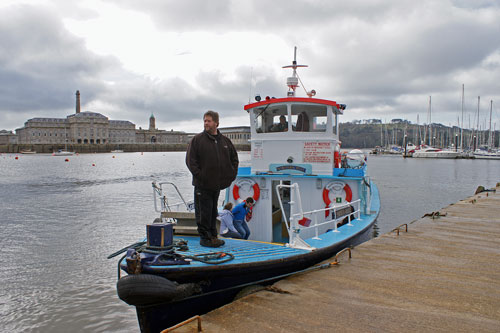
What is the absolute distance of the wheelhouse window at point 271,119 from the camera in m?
10.5

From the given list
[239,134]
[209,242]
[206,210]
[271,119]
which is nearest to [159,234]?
[206,210]

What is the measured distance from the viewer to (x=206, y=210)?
5652 mm

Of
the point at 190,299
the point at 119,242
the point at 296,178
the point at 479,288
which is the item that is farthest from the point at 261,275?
the point at 119,242

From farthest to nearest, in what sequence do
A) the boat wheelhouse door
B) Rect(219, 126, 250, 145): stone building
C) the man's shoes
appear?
Rect(219, 126, 250, 145): stone building → the boat wheelhouse door → the man's shoes

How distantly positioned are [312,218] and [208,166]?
507cm

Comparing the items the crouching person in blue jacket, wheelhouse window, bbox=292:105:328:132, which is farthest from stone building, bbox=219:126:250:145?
the crouching person in blue jacket

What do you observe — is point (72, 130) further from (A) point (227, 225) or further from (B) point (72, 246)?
(A) point (227, 225)

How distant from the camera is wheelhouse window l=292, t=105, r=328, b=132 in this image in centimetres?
1038

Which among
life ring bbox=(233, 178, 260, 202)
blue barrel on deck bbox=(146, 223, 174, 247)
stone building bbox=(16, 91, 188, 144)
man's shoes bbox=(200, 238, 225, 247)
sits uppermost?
stone building bbox=(16, 91, 188, 144)

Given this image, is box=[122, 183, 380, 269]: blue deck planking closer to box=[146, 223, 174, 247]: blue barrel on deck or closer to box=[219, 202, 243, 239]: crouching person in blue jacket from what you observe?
box=[146, 223, 174, 247]: blue barrel on deck

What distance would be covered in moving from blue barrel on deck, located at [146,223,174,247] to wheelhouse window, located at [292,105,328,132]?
6.15 meters

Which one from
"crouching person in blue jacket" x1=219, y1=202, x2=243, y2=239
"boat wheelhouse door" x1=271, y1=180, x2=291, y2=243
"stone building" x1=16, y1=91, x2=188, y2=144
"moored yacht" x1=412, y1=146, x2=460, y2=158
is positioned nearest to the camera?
"crouching person in blue jacket" x1=219, y1=202, x2=243, y2=239

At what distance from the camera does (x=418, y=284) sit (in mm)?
5762

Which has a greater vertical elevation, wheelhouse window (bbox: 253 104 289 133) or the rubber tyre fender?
wheelhouse window (bbox: 253 104 289 133)
